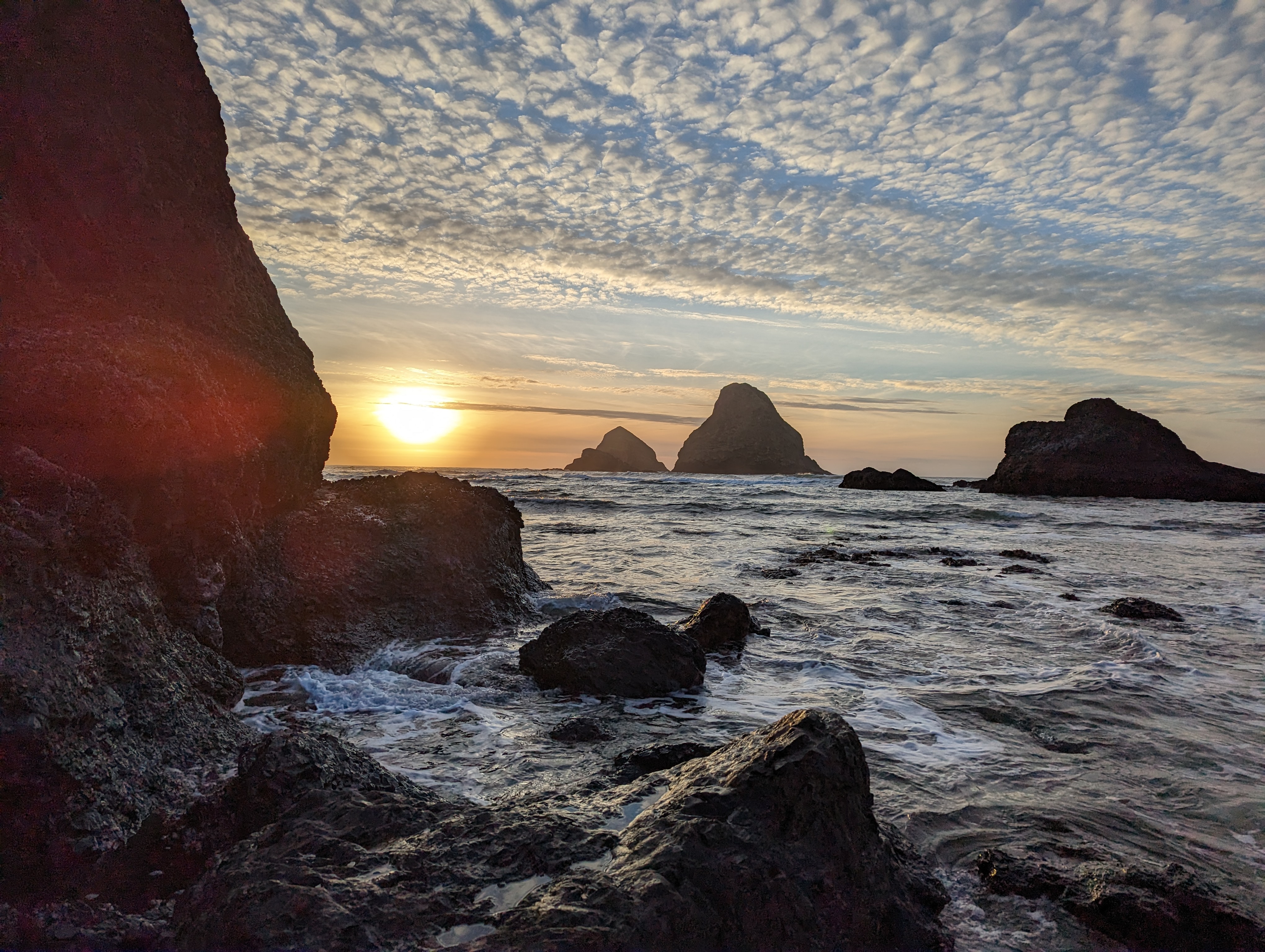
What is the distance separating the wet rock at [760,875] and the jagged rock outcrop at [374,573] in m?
4.17

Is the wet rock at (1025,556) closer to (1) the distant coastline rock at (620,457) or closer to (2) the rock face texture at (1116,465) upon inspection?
(2) the rock face texture at (1116,465)

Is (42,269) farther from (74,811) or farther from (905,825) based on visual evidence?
(905,825)

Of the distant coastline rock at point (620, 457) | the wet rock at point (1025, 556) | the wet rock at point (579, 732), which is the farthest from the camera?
the distant coastline rock at point (620, 457)

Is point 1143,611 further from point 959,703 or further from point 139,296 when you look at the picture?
point 139,296

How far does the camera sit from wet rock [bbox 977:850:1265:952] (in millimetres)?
2410

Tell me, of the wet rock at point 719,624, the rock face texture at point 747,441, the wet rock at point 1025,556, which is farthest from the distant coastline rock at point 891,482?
the rock face texture at point 747,441

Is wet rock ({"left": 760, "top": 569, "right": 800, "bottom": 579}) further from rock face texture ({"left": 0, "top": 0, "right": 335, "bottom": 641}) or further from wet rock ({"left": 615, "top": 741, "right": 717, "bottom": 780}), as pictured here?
rock face texture ({"left": 0, "top": 0, "right": 335, "bottom": 641})

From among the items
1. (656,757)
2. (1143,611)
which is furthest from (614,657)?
(1143,611)

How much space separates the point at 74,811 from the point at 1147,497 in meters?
40.4

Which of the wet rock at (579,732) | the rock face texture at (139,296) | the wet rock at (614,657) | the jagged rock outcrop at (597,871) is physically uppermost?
A: the rock face texture at (139,296)

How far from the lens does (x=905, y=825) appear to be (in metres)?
3.27

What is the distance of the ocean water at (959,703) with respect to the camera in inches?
128

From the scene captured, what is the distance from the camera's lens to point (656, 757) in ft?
11.9

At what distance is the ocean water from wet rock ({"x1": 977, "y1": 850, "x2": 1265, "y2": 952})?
0.09 metres
